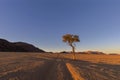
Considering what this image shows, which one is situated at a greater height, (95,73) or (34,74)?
(95,73)

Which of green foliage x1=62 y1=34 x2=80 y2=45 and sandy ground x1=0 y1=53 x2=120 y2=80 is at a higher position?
Result: green foliage x1=62 y1=34 x2=80 y2=45

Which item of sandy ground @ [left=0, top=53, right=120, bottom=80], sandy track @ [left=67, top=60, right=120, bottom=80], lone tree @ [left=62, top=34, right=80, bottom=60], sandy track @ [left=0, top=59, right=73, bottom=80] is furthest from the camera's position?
lone tree @ [left=62, top=34, right=80, bottom=60]

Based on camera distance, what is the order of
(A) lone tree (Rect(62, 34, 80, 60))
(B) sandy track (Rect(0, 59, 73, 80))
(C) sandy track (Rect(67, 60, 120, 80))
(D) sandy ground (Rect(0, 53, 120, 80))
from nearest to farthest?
1. (B) sandy track (Rect(0, 59, 73, 80))
2. (D) sandy ground (Rect(0, 53, 120, 80))
3. (C) sandy track (Rect(67, 60, 120, 80))
4. (A) lone tree (Rect(62, 34, 80, 60))

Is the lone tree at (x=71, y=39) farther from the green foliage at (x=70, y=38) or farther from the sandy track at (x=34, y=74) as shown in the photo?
the sandy track at (x=34, y=74)

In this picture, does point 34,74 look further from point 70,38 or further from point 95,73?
point 70,38

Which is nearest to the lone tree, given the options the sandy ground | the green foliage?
the green foliage

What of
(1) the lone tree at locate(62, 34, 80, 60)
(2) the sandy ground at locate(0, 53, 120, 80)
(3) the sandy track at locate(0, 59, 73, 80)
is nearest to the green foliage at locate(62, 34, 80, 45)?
(1) the lone tree at locate(62, 34, 80, 60)

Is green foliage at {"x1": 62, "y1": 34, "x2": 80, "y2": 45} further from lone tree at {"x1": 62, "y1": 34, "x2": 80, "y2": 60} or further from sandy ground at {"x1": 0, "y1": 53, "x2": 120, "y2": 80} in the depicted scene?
sandy ground at {"x1": 0, "y1": 53, "x2": 120, "y2": 80}

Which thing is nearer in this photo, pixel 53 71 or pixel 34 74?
pixel 34 74

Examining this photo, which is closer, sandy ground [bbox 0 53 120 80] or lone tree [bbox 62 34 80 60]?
sandy ground [bbox 0 53 120 80]

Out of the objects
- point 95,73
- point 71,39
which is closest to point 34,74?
point 95,73

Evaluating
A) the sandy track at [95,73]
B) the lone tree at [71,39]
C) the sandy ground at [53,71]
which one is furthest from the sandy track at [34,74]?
the lone tree at [71,39]

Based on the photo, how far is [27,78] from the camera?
17.6m

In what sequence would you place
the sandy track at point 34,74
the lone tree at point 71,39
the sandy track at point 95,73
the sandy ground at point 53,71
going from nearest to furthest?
the sandy track at point 34,74 < the sandy ground at point 53,71 < the sandy track at point 95,73 < the lone tree at point 71,39
